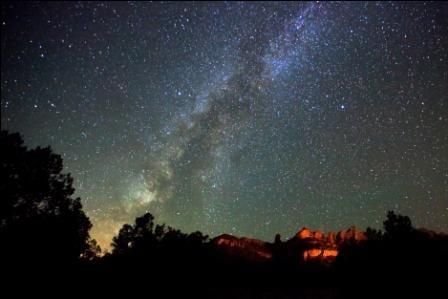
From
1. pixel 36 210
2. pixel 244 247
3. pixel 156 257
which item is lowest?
pixel 156 257

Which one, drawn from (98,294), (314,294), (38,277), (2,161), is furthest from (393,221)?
(2,161)

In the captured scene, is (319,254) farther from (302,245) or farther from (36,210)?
(36,210)

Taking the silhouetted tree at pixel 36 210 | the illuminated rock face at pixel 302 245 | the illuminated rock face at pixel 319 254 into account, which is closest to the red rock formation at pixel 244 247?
the illuminated rock face at pixel 302 245

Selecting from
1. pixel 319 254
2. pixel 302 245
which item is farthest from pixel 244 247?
pixel 319 254

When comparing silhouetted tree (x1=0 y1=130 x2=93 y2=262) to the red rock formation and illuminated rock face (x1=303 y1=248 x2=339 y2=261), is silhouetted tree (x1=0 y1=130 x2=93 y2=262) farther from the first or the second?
illuminated rock face (x1=303 y1=248 x2=339 y2=261)

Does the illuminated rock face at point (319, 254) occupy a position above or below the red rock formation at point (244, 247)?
below

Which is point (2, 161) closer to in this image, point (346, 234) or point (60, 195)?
point (60, 195)

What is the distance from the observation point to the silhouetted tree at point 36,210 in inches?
690

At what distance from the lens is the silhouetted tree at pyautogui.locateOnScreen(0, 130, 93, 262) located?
57.5 feet

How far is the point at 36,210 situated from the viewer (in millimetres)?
21531

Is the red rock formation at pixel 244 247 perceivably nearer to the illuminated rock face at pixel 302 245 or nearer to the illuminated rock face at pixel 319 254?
the illuminated rock face at pixel 302 245

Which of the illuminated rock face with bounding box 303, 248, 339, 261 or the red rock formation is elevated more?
the red rock formation

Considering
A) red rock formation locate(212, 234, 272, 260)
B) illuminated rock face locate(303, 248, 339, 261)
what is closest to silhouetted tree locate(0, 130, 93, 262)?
red rock formation locate(212, 234, 272, 260)

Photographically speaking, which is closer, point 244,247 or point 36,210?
point 36,210
